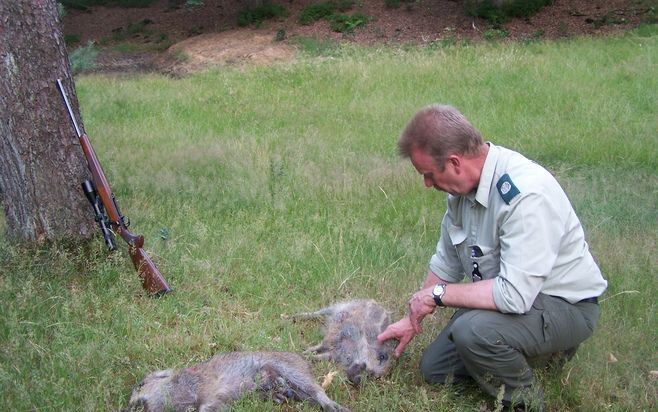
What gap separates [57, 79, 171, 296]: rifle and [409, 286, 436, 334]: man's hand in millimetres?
2064

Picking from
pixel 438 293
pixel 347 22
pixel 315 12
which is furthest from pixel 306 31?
pixel 438 293

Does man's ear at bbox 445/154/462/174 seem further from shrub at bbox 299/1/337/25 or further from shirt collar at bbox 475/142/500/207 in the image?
shrub at bbox 299/1/337/25

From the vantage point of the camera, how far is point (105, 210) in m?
6.19

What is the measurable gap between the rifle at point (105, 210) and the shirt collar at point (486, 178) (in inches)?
102

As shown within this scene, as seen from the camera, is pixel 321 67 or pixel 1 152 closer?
pixel 1 152

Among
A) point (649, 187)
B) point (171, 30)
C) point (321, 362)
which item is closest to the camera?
point (321, 362)

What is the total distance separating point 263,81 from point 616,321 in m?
9.58

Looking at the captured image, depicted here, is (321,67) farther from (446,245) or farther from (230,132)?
(446,245)

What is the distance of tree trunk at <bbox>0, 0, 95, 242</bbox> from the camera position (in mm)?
6102

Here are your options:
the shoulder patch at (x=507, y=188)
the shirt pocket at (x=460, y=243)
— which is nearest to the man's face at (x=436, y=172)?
the shoulder patch at (x=507, y=188)

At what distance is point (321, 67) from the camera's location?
14.3 metres

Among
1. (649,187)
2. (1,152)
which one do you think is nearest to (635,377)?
(649,187)

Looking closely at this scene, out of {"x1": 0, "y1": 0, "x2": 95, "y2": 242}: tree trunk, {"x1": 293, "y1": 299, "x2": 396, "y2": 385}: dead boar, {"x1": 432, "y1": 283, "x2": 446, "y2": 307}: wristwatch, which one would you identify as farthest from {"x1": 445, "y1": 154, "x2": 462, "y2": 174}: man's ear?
{"x1": 0, "y1": 0, "x2": 95, "y2": 242}: tree trunk

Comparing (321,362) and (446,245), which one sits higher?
(446,245)
